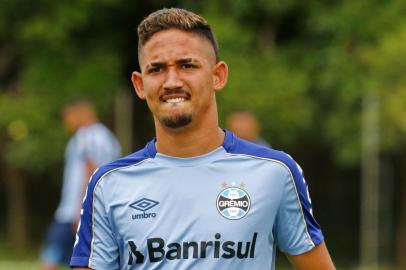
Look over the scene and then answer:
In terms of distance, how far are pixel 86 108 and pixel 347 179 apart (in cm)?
773

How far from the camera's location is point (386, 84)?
15.9m

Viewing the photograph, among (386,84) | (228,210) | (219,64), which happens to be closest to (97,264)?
(228,210)

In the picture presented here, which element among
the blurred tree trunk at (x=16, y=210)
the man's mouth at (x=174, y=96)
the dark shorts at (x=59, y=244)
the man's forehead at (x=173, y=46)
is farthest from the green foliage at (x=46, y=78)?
the man's mouth at (x=174, y=96)

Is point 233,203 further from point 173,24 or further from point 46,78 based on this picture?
point 46,78

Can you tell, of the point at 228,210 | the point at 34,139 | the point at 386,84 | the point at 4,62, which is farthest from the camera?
the point at 4,62

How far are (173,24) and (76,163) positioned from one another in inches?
277

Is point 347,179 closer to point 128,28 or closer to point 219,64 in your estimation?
point 128,28

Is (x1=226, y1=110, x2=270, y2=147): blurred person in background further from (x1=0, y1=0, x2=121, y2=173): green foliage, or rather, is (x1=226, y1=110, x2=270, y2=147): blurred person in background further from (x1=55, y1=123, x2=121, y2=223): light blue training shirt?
(x1=0, y1=0, x2=121, y2=173): green foliage

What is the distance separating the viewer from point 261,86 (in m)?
17.1

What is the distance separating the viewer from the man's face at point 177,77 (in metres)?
3.90

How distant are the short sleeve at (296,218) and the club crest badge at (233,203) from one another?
0.13 meters

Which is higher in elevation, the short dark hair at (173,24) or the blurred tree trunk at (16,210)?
the short dark hair at (173,24)

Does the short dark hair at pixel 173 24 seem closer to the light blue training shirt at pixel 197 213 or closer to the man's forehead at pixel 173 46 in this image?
the man's forehead at pixel 173 46

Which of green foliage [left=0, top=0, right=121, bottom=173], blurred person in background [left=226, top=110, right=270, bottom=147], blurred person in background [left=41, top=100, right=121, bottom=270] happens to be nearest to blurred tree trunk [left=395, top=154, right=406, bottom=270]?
green foliage [left=0, top=0, right=121, bottom=173]
